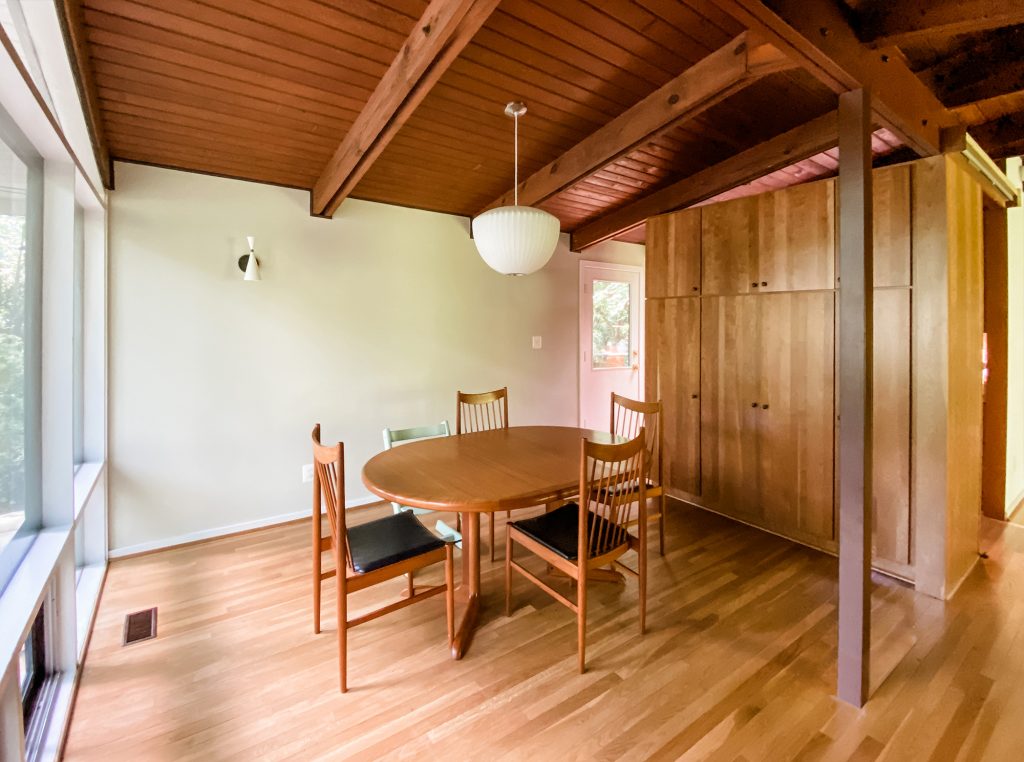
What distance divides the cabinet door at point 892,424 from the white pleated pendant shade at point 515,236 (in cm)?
178

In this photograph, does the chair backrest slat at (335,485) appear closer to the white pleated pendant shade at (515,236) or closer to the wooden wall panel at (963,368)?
the white pleated pendant shade at (515,236)

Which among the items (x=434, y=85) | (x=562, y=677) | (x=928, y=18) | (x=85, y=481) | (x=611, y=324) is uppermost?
(x=434, y=85)

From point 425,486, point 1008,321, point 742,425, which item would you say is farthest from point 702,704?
point 1008,321

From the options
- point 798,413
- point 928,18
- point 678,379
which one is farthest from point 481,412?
point 928,18

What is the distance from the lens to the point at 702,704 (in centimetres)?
168

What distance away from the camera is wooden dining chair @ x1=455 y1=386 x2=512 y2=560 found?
10.2ft

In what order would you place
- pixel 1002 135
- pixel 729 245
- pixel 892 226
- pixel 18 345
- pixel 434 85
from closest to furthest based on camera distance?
1. pixel 18 345
2. pixel 434 85
3. pixel 892 226
4. pixel 1002 135
5. pixel 729 245

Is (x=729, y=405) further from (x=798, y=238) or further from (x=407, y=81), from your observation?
(x=407, y=81)

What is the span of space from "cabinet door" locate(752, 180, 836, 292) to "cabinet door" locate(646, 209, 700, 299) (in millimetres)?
460

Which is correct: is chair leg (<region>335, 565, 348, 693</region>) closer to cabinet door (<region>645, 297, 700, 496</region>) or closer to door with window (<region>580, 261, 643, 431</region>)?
cabinet door (<region>645, 297, 700, 496</region>)

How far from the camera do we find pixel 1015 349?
3.25m

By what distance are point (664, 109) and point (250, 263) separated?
8.44 feet

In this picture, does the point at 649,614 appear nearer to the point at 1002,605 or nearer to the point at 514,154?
the point at 1002,605

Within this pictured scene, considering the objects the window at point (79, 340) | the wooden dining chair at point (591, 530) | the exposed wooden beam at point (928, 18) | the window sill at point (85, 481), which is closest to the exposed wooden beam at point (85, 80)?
the window at point (79, 340)
